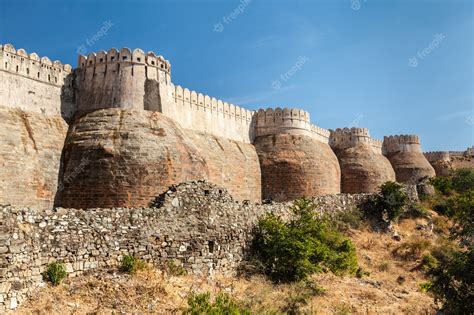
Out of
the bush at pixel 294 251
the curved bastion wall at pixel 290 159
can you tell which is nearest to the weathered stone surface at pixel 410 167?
the curved bastion wall at pixel 290 159

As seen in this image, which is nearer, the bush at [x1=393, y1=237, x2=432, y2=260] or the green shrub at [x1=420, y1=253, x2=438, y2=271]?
the green shrub at [x1=420, y1=253, x2=438, y2=271]

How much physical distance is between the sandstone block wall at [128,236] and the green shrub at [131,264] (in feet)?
0.49

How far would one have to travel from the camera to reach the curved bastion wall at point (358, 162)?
3083 cm

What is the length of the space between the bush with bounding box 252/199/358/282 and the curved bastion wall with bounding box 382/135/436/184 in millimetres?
25292

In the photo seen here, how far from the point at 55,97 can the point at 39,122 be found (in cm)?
162

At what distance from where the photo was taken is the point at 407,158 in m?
37.1

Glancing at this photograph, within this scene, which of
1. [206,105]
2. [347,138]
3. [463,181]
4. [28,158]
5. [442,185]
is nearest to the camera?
[28,158]

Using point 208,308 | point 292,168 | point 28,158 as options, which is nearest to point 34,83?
point 28,158

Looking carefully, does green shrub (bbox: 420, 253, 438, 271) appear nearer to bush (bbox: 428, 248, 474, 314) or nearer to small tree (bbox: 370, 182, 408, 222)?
small tree (bbox: 370, 182, 408, 222)

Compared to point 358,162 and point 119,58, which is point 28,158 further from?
point 358,162

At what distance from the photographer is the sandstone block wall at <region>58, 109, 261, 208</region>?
14.6 m

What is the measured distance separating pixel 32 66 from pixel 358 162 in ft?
73.9

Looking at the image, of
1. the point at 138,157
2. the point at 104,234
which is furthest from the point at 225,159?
the point at 104,234

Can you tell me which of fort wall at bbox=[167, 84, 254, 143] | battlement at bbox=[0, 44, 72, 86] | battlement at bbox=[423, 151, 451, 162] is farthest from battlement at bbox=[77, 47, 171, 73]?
battlement at bbox=[423, 151, 451, 162]
